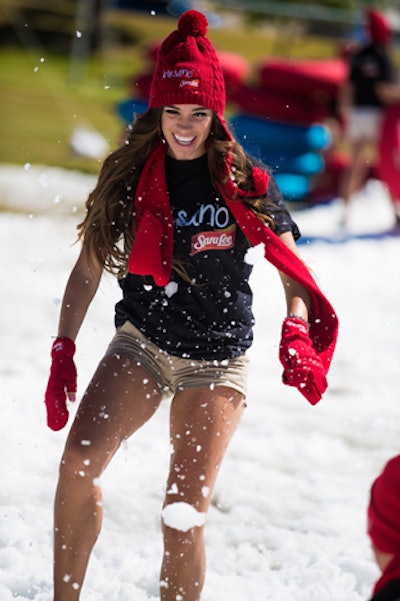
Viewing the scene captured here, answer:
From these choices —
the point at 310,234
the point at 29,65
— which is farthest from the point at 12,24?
the point at 310,234

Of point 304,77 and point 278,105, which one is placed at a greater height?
point 304,77

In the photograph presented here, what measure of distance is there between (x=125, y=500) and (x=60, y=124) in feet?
35.7

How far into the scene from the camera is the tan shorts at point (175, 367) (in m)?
3.00

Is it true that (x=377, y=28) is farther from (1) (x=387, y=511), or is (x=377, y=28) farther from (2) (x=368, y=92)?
(1) (x=387, y=511)

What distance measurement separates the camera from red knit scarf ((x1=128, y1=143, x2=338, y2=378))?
301 centimetres

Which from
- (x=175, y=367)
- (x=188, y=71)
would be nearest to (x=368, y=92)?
(x=188, y=71)

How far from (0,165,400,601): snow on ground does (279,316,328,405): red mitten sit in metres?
0.85

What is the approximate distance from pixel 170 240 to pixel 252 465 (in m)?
1.72

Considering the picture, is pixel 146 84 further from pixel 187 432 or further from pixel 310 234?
pixel 187 432

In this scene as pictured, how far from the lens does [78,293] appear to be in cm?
312

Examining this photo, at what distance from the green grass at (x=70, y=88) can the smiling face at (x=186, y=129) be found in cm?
280

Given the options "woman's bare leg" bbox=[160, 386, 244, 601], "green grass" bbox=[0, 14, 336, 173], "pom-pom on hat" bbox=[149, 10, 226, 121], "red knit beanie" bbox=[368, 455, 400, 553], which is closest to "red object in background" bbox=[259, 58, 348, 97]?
"green grass" bbox=[0, 14, 336, 173]

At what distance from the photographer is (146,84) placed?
9727mm

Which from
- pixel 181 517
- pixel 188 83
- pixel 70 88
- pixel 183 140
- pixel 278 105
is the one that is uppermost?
pixel 70 88
